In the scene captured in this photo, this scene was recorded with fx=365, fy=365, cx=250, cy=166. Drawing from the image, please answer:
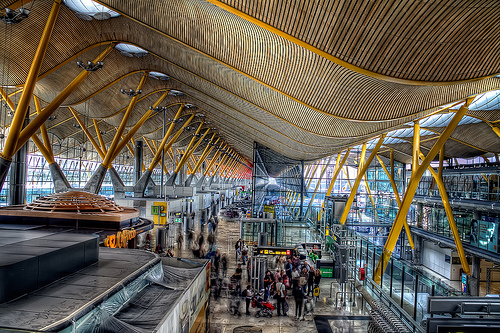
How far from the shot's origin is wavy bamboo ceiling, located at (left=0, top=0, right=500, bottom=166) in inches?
279

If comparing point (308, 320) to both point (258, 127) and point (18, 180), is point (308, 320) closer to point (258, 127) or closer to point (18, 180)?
point (258, 127)

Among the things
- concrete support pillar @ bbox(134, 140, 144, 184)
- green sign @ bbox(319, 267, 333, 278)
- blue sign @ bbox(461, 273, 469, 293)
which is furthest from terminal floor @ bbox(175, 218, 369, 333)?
concrete support pillar @ bbox(134, 140, 144, 184)

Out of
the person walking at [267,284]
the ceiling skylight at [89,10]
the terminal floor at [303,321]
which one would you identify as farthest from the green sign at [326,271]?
the ceiling skylight at [89,10]

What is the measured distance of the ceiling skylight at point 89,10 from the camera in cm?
1778

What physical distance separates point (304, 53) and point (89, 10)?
13.7 metres

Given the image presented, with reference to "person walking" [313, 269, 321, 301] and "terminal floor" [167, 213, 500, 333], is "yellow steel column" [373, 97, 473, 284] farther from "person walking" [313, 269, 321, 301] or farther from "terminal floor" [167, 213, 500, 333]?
"terminal floor" [167, 213, 500, 333]

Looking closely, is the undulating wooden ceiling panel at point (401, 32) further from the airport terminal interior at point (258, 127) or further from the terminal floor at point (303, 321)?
the terminal floor at point (303, 321)

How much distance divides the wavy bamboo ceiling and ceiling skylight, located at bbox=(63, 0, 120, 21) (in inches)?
14.6

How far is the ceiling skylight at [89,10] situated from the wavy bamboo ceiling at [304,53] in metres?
0.37

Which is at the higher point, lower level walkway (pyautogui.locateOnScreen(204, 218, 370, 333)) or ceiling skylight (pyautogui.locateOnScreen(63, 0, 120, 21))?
ceiling skylight (pyautogui.locateOnScreen(63, 0, 120, 21))

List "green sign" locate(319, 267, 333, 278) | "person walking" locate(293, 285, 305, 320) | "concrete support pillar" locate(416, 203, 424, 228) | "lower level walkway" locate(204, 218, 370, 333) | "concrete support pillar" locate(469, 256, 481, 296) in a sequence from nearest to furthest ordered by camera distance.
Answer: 1. "lower level walkway" locate(204, 218, 370, 333)
2. "person walking" locate(293, 285, 305, 320)
3. "green sign" locate(319, 267, 333, 278)
4. "concrete support pillar" locate(469, 256, 481, 296)
5. "concrete support pillar" locate(416, 203, 424, 228)

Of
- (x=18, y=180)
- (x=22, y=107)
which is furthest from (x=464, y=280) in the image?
(x=18, y=180)

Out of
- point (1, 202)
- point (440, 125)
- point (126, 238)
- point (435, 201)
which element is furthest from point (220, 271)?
point (1, 202)

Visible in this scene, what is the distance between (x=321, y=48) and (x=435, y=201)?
25.6m
